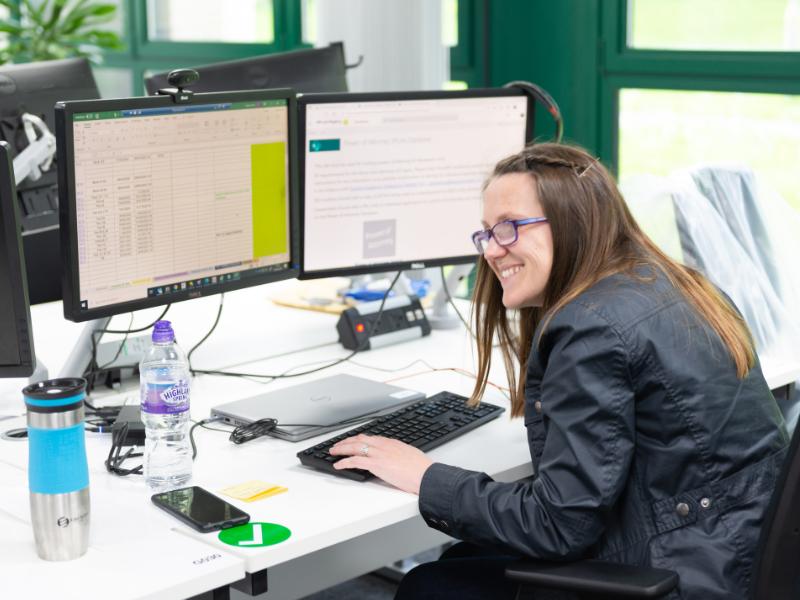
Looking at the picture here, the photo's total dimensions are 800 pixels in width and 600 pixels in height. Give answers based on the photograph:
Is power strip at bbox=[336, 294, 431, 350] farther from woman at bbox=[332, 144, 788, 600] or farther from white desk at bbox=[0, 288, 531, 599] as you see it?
woman at bbox=[332, 144, 788, 600]

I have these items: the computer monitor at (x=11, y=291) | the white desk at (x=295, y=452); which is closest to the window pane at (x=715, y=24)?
the white desk at (x=295, y=452)

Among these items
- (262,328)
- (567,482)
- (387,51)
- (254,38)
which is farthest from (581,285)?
(254,38)

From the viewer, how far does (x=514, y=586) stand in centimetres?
172

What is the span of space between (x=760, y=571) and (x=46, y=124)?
1615mm

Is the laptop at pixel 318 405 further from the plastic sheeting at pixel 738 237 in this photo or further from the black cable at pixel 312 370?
the plastic sheeting at pixel 738 237

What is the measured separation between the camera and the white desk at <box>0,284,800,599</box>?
1489 millimetres

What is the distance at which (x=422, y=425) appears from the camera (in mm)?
1812

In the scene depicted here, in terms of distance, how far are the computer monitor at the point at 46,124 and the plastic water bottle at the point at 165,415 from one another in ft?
2.37

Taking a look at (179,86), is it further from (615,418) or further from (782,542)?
(782,542)

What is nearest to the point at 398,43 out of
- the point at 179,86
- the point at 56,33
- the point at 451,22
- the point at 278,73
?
the point at 451,22

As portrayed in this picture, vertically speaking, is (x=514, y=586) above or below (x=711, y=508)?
below

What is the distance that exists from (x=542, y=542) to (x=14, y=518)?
70 cm

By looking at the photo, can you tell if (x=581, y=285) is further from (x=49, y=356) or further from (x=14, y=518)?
(x=49, y=356)

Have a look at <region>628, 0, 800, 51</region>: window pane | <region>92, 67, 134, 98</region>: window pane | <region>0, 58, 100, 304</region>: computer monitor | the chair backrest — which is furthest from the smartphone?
<region>92, 67, 134, 98</region>: window pane
